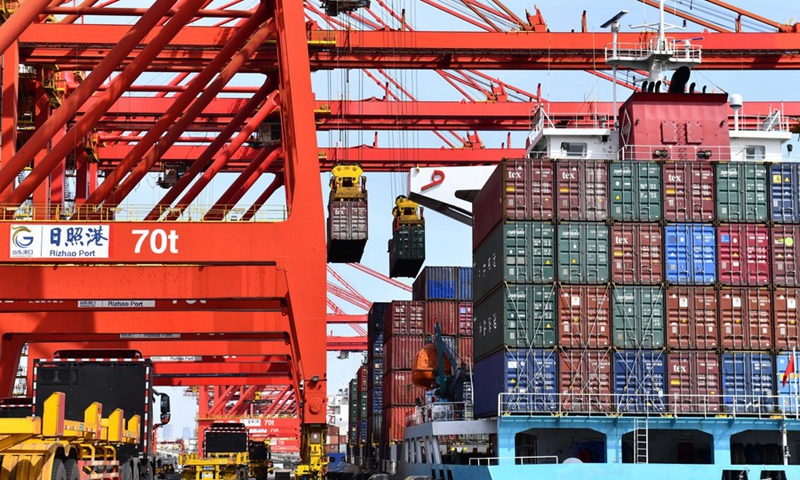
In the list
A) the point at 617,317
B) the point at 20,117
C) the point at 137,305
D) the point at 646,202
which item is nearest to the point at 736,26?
the point at 646,202

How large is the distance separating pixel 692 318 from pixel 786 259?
318cm

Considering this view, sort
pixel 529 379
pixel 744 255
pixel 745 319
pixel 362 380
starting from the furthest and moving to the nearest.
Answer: pixel 362 380, pixel 744 255, pixel 745 319, pixel 529 379

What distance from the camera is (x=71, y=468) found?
1261 cm

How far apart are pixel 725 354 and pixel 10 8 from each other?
77.0ft

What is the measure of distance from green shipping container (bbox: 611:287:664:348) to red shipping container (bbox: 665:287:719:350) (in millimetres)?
264

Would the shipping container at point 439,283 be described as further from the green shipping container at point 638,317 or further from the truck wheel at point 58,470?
the truck wheel at point 58,470

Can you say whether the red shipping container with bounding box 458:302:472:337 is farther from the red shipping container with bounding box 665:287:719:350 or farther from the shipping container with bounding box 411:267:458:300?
the red shipping container with bounding box 665:287:719:350

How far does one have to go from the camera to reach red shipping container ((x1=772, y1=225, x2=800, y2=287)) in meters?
29.5

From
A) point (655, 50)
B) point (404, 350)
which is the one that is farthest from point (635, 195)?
point (404, 350)

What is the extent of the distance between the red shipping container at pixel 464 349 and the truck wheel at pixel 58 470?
35.2m

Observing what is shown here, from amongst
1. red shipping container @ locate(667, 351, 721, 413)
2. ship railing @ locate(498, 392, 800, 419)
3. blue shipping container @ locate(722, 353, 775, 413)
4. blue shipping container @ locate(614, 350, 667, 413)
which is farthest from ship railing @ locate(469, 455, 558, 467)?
blue shipping container @ locate(722, 353, 775, 413)

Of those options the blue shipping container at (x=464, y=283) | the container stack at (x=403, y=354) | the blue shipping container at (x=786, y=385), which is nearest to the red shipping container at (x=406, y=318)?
the container stack at (x=403, y=354)

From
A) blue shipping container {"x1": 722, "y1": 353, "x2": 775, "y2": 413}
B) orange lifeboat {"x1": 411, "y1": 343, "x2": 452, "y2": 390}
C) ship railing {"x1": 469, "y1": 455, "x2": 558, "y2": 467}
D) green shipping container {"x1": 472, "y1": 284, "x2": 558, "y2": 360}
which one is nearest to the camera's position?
ship railing {"x1": 469, "y1": 455, "x2": 558, "y2": 467}

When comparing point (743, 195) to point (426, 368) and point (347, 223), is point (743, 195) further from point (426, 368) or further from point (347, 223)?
point (426, 368)
